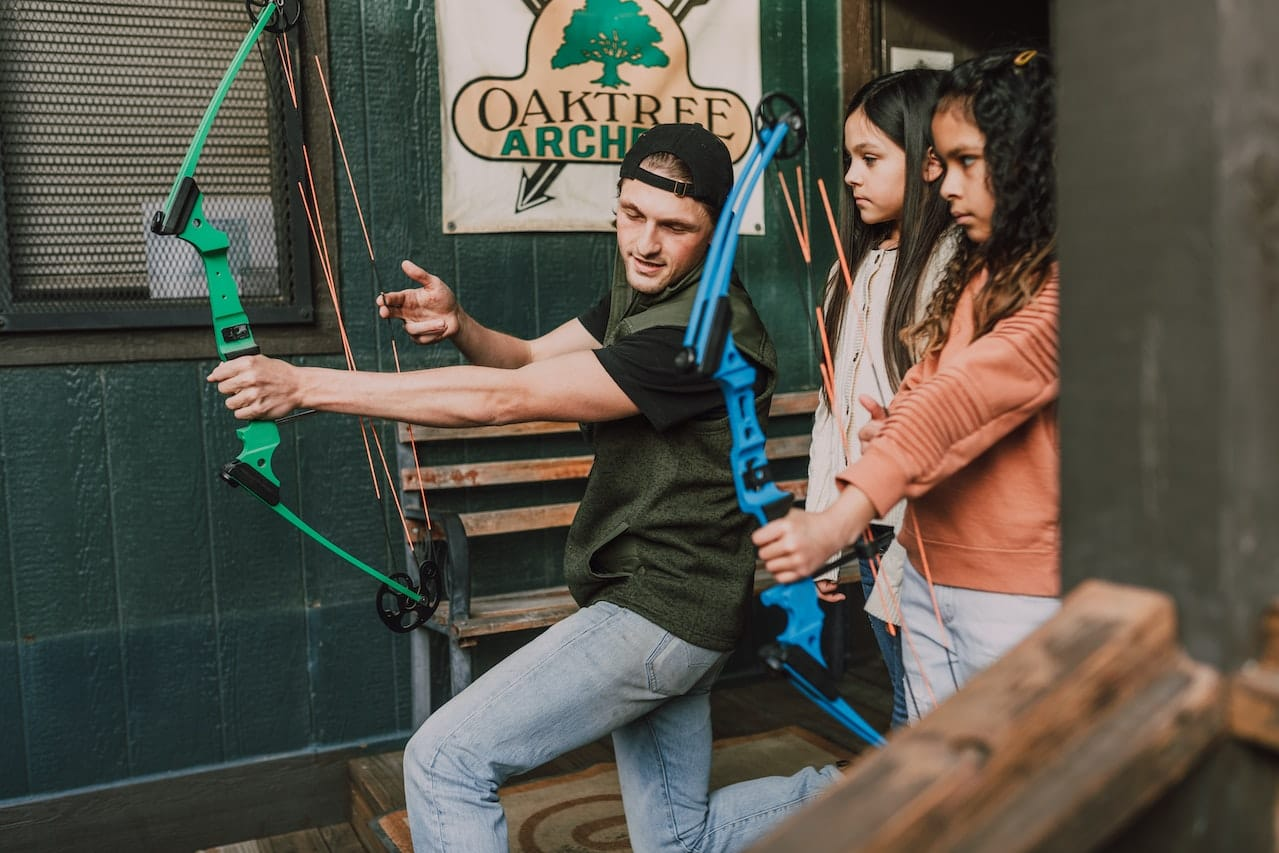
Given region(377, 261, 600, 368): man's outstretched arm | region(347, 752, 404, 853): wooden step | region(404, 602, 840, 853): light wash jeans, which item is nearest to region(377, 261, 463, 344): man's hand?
region(377, 261, 600, 368): man's outstretched arm

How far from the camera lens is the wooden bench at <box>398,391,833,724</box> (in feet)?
10.5

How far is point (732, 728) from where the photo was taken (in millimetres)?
3754

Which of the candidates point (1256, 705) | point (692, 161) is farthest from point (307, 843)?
point (1256, 705)

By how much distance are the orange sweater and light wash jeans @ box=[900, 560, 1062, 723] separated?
0.06 ft


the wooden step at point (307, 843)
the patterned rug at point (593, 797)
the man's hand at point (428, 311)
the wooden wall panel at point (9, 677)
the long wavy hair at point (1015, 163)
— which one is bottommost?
the wooden step at point (307, 843)

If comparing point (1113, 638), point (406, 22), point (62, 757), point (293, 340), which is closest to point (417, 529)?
point (293, 340)

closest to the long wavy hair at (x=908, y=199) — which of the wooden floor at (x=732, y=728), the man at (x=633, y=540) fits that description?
the man at (x=633, y=540)

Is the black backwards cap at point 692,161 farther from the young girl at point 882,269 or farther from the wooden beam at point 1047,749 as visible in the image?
the wooden beam at point 1047,749

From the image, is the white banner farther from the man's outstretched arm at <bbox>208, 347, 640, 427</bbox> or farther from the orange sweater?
the orange sweater

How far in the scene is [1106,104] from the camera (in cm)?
121

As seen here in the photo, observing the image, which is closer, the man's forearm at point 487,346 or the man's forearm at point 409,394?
the man's forearm at point 409,394

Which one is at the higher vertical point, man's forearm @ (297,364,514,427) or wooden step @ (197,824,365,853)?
man's forearm @ (297,364,514,427)

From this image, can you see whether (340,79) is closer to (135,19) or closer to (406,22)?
(406,22)

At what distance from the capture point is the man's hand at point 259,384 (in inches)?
76.4
